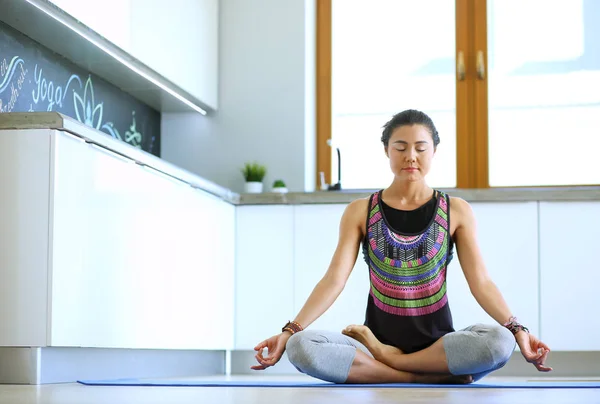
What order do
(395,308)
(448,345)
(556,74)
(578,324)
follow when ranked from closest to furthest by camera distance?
(448,345)
(395,308)
(578,324)
(556,74)

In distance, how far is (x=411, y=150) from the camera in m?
2.91

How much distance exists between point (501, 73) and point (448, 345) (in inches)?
107

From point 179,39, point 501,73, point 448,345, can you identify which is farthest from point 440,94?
point 448,345

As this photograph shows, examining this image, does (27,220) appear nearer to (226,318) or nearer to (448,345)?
(448,345)

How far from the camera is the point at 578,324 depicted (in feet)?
14.3

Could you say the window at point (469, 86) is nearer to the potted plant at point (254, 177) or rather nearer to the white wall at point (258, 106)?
the white wall at point (258, 106)

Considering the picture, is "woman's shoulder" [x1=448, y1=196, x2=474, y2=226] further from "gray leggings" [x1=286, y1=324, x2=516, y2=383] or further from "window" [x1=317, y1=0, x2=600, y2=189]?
"window" [x1=317, y1=0, x2=600, y2=189]

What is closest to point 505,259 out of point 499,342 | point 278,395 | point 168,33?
point 168,33

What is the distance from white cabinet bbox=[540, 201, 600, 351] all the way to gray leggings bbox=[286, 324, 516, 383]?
1759 mm

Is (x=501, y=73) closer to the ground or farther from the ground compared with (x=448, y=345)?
farther from the ground

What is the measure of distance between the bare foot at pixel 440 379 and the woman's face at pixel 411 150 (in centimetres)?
56

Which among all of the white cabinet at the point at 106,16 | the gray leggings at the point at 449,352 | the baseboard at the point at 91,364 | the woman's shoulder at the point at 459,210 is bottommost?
the baseboard at the point at 91,364

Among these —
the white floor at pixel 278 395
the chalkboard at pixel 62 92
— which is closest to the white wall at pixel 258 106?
the chalkboard at pixel 62 92

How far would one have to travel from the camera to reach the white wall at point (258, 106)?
5137 mm
